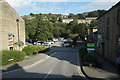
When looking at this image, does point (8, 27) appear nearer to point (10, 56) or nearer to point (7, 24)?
point (7, 24)

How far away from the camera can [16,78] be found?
934cm

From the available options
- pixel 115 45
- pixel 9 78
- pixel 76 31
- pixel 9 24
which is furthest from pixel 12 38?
pixel 76 31

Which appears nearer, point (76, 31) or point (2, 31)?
point (2, 31)

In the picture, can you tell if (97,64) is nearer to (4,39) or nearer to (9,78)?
(9,78)

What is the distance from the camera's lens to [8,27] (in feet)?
57.2

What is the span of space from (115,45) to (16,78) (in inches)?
418

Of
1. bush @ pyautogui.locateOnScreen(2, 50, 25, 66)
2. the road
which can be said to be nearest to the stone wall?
bush @ pyautogui.locateOnScreen(2, 50, 25, 66)

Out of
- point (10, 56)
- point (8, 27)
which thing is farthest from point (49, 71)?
point (8, 27)

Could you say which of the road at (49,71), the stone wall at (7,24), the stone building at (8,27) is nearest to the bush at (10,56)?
the stone building at (8,27)

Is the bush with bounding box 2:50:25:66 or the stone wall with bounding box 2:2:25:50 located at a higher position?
the stone wall with bounding box 2:2:25:50

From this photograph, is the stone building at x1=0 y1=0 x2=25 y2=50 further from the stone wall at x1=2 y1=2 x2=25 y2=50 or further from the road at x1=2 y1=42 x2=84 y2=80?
the road at x1=2 y1=42 x2=84 y2=80

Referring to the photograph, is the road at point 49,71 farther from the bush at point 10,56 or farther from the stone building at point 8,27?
the stone building at point 8,27

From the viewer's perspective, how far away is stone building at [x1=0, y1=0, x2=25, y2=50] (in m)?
15.8

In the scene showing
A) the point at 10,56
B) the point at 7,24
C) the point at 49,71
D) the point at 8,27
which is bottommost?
the point at 49,71
